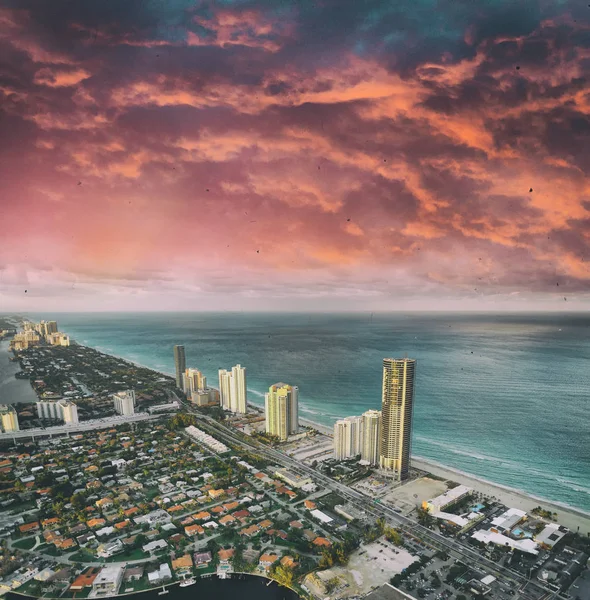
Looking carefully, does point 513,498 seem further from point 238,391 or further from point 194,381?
point 194,381

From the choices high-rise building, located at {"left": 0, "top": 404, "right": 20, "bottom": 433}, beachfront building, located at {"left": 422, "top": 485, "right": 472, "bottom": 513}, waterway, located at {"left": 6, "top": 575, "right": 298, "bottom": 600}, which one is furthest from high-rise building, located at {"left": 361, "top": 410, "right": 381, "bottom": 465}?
high-rise building, located at {"left": 0, "top": 404, "right": 20, "bottom": 433}

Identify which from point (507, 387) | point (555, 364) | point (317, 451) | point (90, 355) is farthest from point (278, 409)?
point (90, 355)

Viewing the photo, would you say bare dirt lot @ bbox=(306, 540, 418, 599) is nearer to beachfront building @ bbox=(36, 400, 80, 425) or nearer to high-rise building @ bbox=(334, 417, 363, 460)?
high-rise building @ bbox=(334, 417, 363, 460)

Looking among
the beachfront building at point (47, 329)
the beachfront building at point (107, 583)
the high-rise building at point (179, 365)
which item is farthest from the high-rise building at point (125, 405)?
the beachfront building at point (47, 329)

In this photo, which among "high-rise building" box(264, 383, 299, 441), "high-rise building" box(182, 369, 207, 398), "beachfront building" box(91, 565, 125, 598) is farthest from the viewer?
"high-rise building" box(182, 369, 207, 398)

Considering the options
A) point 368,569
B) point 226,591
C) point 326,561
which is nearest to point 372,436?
point 368,569

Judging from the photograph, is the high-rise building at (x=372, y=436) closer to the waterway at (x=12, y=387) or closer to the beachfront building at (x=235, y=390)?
the beachfront building at (x=235, y=390)
